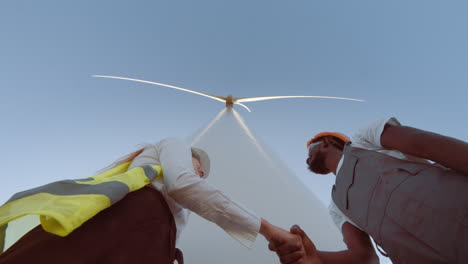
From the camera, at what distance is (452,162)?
1.23m

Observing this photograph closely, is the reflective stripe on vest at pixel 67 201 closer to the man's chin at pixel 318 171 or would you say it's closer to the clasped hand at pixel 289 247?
the clasped hand at pixel 289 247

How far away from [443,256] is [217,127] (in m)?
4.37

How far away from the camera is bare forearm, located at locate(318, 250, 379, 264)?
173 cm

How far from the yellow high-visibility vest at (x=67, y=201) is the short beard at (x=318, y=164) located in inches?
75.4

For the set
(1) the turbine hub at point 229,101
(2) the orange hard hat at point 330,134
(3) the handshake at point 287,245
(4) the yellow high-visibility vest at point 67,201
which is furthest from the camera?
(1) the turbine hub at point 229,101

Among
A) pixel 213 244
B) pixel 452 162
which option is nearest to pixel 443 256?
pixel 452 162

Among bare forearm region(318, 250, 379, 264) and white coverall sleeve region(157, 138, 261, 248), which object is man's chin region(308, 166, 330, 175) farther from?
white coverall sleeve region(157, 138, 261, 248)

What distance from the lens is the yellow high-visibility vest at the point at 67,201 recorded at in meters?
0.81

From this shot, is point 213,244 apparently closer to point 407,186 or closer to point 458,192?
point 407,186

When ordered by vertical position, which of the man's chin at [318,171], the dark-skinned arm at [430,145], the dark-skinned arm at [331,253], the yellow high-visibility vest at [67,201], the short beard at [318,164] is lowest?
the dark-skinned arm at [331,253]

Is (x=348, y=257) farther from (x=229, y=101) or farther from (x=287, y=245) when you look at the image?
(x=229, y=101)

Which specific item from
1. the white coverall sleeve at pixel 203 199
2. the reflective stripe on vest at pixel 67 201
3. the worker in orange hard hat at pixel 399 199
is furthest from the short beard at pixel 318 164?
the reflective stripe on vest at pixel 67 201

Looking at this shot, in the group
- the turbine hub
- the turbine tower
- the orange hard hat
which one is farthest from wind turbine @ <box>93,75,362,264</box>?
the turbine hub

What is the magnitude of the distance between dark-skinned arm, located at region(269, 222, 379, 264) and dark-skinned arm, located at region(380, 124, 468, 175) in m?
0.80
